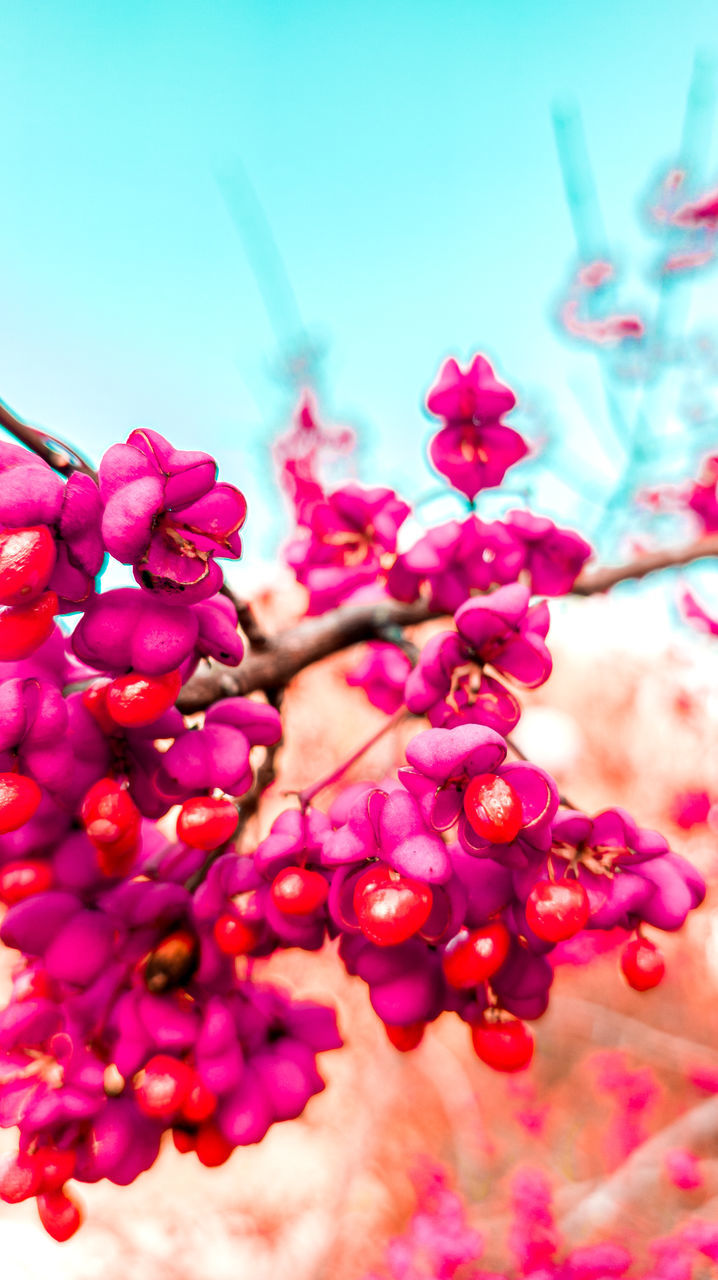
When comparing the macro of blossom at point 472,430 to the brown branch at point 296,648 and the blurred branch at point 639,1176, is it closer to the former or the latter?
the brown branch at point 296,648

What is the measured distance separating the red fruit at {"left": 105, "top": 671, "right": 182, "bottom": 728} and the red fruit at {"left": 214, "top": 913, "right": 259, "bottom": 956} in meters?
0.18

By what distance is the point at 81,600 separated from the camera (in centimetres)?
42

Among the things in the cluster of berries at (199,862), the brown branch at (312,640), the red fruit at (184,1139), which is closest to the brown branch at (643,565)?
the brown branch at (312,640)

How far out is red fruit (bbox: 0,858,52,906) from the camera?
533mm

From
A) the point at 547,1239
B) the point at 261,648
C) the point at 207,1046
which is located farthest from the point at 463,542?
the point at 547,1239

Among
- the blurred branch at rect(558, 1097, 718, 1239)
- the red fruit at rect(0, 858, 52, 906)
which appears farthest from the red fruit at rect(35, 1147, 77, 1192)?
the blurred branch at rect(558, 1097, 718, 1239)

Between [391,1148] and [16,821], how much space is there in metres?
3.65

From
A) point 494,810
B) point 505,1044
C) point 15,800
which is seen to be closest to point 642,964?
point 505,1044

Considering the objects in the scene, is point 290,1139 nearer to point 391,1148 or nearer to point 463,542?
point 391,1148

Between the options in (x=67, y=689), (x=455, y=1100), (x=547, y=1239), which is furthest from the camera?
(x=455, y=1100)

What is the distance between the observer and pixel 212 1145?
54cm

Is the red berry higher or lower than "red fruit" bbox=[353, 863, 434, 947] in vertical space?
higher

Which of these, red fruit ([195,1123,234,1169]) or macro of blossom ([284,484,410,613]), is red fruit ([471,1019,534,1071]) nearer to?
red fruit ([195,1123,234,1169])

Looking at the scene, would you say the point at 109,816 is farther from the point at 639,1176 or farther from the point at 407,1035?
the point at 639,1176
